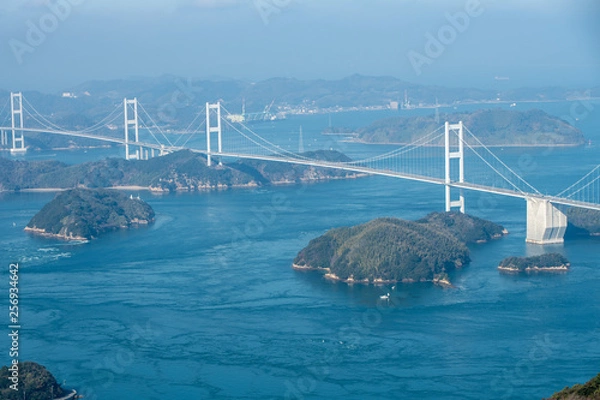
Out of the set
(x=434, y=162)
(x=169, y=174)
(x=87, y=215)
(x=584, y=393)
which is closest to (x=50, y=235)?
(x=87, y=215)

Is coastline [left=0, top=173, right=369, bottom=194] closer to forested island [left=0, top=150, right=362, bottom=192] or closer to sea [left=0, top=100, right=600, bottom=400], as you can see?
forested island [left=0, top=150, right=362, bottom=192]

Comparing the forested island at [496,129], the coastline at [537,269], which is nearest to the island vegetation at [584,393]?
the coastline at [537,269]

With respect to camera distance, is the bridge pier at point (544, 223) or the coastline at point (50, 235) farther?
the coastline at point (50, 235)

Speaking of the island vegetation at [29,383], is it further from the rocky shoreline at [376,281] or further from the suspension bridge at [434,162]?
the suspension bridge at [434,162]

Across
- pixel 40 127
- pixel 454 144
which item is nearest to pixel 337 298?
pixel 454 144

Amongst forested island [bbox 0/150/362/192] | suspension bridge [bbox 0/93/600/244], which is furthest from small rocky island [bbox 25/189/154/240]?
forested island [bbox 0/150/362/192]

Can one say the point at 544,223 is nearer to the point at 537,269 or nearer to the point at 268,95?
the point at 537,269
